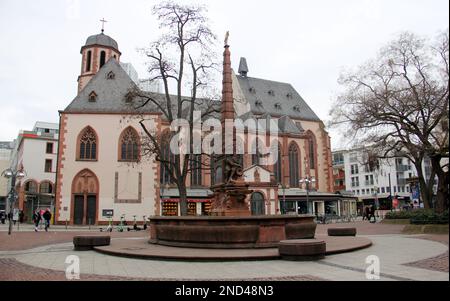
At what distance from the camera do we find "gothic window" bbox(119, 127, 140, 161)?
39188 millimetres

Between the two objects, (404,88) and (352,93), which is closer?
(404,88)

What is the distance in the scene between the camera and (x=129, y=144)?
39438 millimetres

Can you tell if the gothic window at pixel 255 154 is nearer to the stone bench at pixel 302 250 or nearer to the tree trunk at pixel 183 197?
the tree trunk at pixel 183 197

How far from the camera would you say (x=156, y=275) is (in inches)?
330

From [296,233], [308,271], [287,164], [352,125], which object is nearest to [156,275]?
[308,271]

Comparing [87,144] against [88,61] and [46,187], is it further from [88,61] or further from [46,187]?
[46,187]

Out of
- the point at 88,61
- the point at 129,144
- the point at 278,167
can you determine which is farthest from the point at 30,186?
the point at 278,167

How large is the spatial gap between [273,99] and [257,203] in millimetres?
21084

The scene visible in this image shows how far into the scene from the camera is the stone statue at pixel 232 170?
14664 mm

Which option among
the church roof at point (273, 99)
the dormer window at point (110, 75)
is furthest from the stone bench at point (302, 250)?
the church roof at point (273, 99)

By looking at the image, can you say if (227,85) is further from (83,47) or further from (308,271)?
(83,47)

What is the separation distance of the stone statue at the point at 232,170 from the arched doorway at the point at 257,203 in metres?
31.1

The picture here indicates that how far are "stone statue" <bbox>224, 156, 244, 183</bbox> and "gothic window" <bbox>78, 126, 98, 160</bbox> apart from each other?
88.5 ft

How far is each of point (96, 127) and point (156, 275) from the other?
32.9 m
